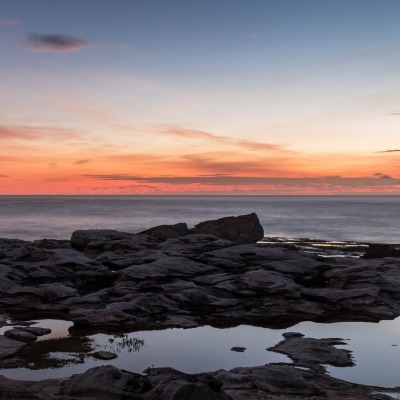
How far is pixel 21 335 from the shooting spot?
2473 cm

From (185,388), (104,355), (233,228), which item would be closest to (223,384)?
(185,388)

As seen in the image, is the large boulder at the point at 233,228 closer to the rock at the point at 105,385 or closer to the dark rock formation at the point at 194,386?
the dark rock formation at the point at 194,386

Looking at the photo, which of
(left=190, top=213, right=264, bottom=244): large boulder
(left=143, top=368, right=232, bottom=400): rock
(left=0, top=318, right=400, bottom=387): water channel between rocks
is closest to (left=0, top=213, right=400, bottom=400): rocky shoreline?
(left=143, top=368, right=232, bottom=400): rock

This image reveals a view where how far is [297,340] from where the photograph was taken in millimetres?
24109

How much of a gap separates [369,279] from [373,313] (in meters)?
5.18

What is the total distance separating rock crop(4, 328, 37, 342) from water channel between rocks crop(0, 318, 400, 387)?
49 cm

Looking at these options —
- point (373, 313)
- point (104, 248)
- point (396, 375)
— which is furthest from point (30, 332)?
point (104, 248)

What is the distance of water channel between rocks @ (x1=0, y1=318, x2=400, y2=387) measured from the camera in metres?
20.1

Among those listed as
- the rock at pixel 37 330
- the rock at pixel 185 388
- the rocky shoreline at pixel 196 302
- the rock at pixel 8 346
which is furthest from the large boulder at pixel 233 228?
the rock at pixel 185 388

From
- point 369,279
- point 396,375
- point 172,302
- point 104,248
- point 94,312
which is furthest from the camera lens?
point 104,248

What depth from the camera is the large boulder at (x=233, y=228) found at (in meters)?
71.3

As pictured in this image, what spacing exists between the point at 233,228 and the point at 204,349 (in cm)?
4974

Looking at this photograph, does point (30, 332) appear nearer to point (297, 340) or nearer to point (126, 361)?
point (126, 361)

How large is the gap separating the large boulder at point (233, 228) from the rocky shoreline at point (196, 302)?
750 inches
